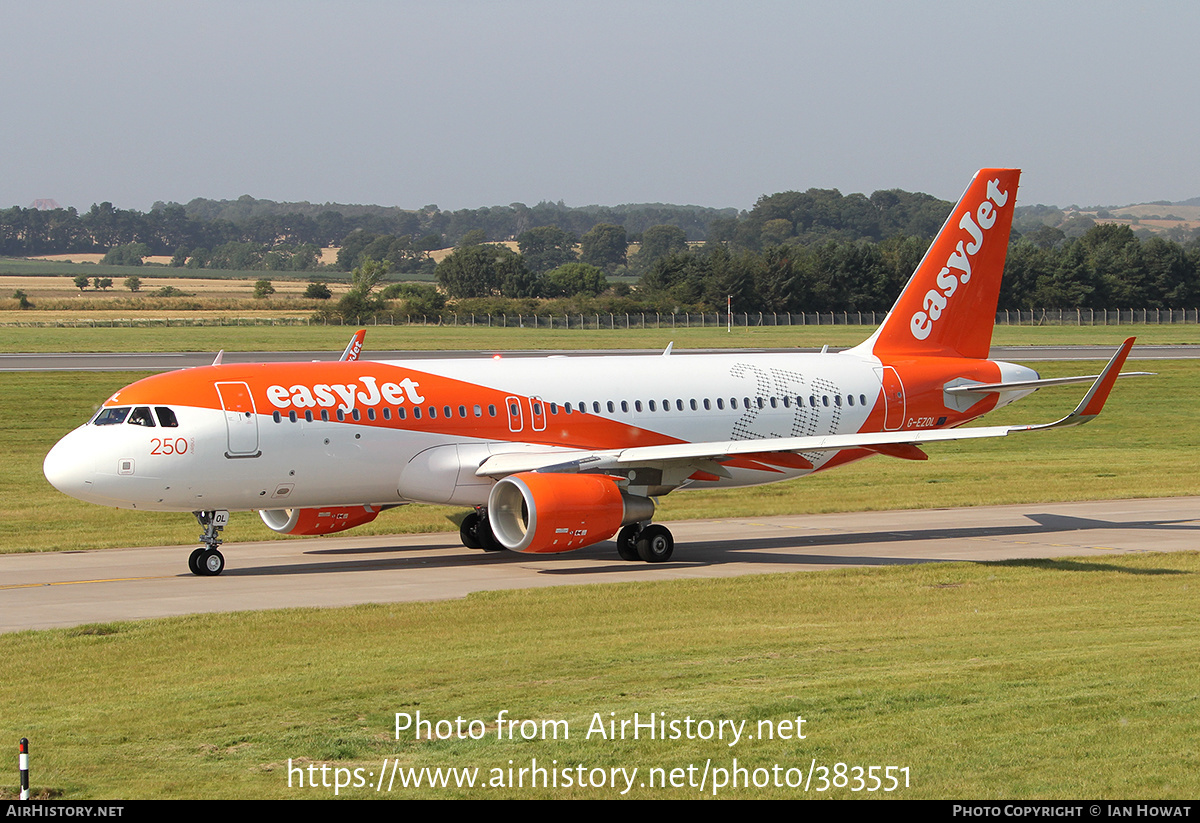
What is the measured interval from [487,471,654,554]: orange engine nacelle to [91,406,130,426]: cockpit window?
7038 millimetres

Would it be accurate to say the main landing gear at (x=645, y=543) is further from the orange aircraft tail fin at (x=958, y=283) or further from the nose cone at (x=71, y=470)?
the nose cone at (x=71, y=470)

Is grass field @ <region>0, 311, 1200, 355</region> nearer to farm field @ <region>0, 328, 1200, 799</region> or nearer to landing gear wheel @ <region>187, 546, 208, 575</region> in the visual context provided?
landing gear wheel @ <region>187, 546, 208, 575</region>

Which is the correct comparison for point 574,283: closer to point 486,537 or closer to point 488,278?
point 488,278

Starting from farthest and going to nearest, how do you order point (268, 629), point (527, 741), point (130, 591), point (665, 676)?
1. point (130, 591)
2. point (268, 629)
3. point (665, 676)
4. point (527, 741)

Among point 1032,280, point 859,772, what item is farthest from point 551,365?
point 1032,280

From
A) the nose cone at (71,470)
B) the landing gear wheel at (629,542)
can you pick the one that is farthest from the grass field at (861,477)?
the landing gear wheel at (629,542)

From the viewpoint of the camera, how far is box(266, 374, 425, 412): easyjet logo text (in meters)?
→ 27.1

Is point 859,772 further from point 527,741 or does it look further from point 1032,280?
point 1032,280

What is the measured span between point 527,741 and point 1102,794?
5.05 meters

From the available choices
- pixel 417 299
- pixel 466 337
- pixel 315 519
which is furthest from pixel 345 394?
pixel 417 299

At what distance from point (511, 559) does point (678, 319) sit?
107025 mm

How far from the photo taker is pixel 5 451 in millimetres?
46438

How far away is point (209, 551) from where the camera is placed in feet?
87.7

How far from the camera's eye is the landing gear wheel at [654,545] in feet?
92.7
